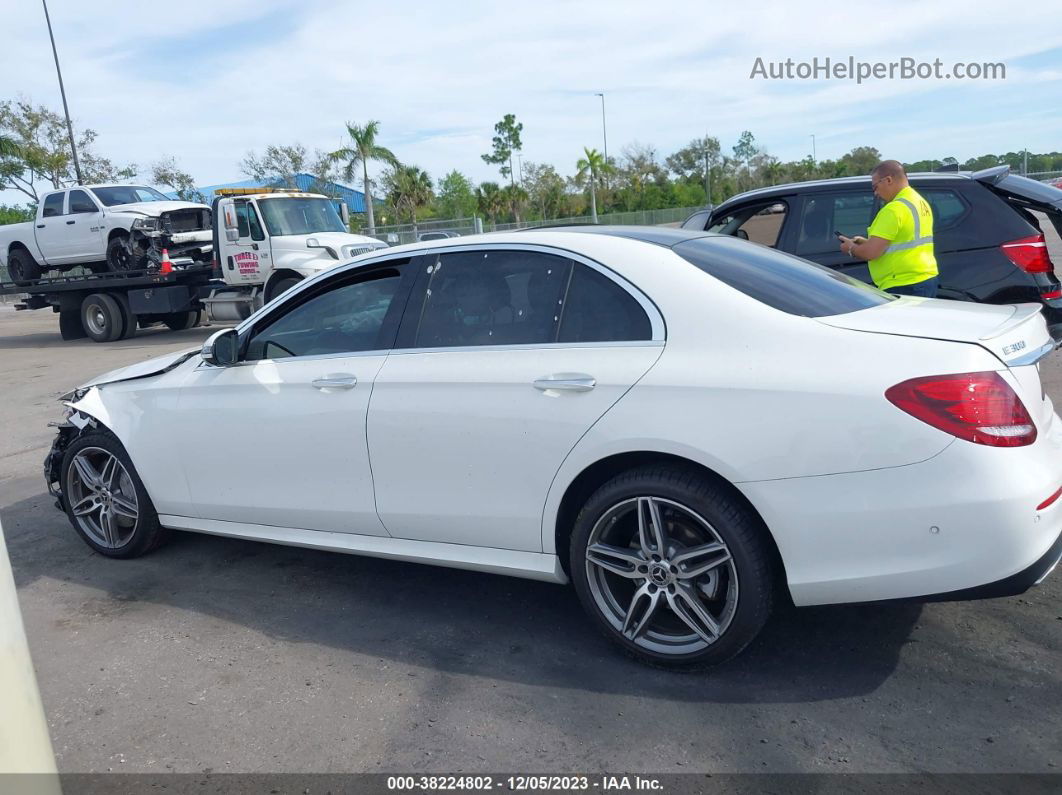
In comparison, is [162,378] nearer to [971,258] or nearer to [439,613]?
[439,613]

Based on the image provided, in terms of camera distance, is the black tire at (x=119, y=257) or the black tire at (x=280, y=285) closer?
the black tire at (x=280, y=285)

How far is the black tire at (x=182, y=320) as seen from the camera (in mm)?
17950

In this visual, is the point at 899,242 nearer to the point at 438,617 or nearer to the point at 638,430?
the point at 638,430

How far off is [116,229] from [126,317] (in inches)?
66.2

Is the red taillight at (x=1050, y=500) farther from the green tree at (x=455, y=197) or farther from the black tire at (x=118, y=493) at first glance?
the green tree at (x=455, y=197)

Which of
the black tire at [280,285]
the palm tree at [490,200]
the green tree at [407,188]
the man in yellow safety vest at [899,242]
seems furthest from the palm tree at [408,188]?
the man in yellow safety vest at [899,242]

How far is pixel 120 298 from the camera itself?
1714 cm

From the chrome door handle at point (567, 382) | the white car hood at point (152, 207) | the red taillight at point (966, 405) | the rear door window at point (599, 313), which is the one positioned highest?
the white car hood at point (152, 207)

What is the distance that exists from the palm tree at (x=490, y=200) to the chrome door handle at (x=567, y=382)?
191ft

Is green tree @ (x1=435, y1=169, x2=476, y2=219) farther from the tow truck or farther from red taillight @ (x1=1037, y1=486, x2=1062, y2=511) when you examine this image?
red taillight @ (x1=1037, y1=486, x2=1062, y2=511)

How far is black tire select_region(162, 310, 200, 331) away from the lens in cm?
1795

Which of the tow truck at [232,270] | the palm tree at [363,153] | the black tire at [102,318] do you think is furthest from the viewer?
the palm tree at [363,153]

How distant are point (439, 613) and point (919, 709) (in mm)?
2026

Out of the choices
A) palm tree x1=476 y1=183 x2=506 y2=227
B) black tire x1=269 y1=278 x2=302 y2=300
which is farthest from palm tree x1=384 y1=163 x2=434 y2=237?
black tire x1=269 y1=278 x2=302 y2=300
